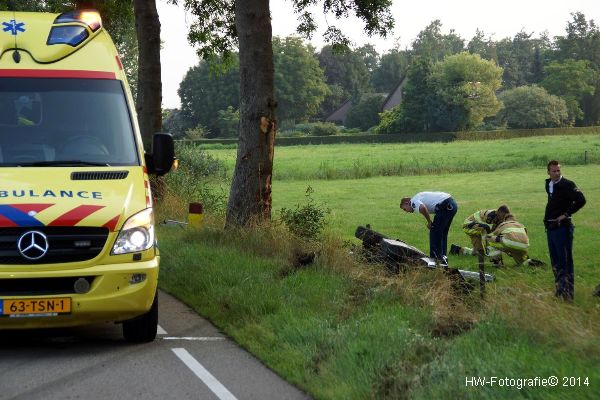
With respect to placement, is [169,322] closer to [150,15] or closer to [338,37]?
[338,37]

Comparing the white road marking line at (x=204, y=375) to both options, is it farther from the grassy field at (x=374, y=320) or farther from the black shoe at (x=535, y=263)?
the black shoe at (x=535, y=263)

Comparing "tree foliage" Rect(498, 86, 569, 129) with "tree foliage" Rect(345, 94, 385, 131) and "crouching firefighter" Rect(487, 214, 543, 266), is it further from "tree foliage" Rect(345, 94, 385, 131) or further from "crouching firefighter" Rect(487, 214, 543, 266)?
"crouching firefighter" Rect(487, 214, 543, 266)

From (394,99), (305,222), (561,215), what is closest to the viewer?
(561,215)

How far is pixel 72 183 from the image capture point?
26.3 ft

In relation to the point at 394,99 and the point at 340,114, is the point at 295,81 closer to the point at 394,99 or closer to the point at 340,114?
the point at 340,114

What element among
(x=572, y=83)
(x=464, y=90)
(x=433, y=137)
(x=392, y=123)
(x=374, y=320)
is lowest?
(x=433, y=137)

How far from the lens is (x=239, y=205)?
15758mm

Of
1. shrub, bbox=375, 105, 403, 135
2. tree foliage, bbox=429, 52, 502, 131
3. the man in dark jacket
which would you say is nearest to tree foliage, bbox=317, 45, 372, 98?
tree foliage, bbox=429, 52, 502, 131

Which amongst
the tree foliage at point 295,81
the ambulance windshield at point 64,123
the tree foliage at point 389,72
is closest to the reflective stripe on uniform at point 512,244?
the ambulance windshield at point 64,123

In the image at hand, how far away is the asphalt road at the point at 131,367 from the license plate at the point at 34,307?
0.43 m

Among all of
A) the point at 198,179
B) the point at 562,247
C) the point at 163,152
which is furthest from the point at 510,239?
the point at 198,179

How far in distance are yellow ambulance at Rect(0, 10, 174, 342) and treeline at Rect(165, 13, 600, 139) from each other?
7558cm

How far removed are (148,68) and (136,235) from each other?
14.4 metres

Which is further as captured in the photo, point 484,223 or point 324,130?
point 324,130
